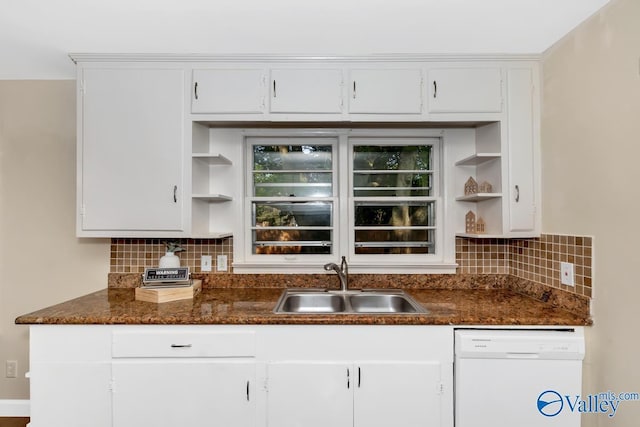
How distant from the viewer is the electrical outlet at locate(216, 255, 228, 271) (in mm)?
2311

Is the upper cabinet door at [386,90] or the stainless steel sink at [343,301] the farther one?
the stainless steel sink at [343,301]

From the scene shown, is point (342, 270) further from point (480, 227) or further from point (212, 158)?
point (212, 158)

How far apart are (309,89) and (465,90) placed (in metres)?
0.93

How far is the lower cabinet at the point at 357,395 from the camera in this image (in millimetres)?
1607

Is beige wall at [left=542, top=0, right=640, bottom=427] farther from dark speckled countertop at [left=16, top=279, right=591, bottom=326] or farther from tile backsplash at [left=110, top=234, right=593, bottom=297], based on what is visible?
tile backsplash at [left=110, top=234, right=593, bottom=297]

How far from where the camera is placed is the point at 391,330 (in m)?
1.63

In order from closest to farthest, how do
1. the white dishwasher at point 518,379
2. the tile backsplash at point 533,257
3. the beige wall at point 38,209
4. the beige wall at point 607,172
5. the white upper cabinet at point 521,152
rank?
1. the beige wall at point 607,172
2. the white dishwasher at point 518,379
3. the tile backsplash at point 533,257
4. the white upper cabinet at point 521,152
5. the beige wall at point 38,209

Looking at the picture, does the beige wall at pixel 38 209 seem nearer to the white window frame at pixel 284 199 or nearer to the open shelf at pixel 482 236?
the white window frame at pixel 284 199

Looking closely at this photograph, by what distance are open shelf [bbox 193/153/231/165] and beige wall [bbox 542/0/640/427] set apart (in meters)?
1.95

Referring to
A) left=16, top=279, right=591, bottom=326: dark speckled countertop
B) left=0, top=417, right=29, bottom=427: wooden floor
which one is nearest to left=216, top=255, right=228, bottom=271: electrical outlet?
left=16, top=279, right=591, bottom=326: dark speckled countertop

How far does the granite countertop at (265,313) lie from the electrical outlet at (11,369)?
3.19ft

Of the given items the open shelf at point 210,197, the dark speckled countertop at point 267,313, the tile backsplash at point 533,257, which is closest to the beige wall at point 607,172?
the tile backsplash at point 533,257

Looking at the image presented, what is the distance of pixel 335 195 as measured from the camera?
2369mm

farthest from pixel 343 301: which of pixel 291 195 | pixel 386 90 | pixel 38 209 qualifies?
pixel 38 209
